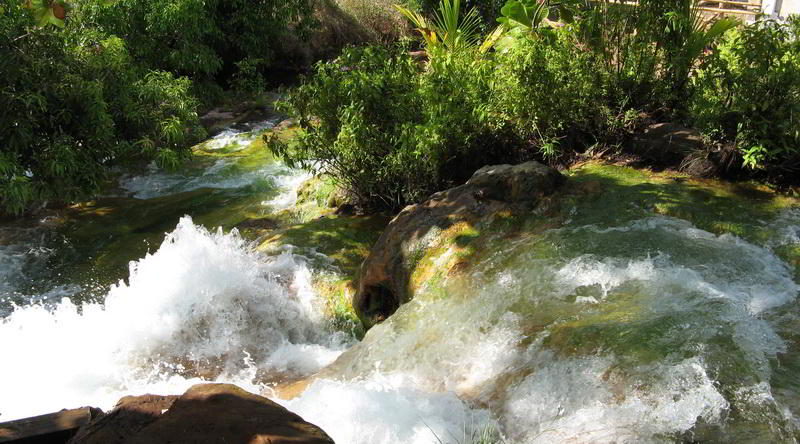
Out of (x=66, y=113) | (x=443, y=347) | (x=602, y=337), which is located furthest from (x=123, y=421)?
(x=66, y=113)

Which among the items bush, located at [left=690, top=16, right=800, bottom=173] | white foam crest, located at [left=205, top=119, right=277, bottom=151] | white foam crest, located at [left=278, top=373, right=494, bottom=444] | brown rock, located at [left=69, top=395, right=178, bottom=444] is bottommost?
white foam crest, located at [left=205, top=119, right=277, bottom=151]

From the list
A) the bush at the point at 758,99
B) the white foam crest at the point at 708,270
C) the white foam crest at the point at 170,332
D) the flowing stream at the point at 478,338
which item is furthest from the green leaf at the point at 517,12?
the white foam crest at the point at 170,332

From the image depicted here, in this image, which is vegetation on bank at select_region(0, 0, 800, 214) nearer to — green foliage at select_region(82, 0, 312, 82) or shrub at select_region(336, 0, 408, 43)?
green foliage at select_region(82, 0, 312, 82)

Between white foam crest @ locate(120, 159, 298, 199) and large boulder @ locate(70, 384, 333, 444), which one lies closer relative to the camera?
large boulder @ locate(70, 384, 333, 444)

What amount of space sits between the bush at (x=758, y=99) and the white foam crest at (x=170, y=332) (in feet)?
15.5

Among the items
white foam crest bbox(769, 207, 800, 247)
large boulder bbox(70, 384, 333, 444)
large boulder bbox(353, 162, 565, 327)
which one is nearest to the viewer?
large boulder bbox(70, 384, 333, 444)

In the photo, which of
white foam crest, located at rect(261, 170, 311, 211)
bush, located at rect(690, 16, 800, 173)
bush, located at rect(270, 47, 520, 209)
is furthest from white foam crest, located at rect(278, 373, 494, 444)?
white foam crest, located at rect(261, 170, 311, 211)

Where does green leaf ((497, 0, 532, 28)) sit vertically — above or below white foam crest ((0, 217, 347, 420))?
above

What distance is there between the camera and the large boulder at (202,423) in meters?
2.80

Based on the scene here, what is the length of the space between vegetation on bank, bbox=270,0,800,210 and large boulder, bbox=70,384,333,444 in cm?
423

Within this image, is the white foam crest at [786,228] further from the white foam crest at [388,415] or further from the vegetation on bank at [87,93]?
the vegetation on bank at [87,93]

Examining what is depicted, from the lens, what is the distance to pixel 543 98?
7.51 m

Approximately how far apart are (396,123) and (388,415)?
4.25m

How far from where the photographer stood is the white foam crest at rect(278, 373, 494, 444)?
3684 millimetres
